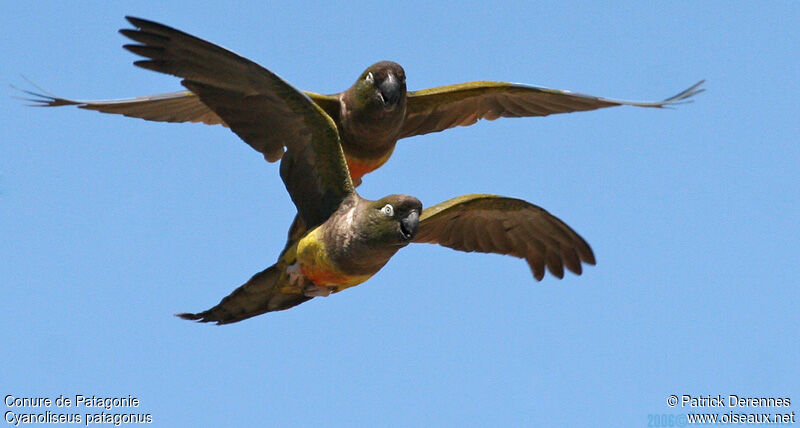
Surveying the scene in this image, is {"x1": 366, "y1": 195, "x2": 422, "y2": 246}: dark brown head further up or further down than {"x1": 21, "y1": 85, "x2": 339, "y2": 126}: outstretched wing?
further down

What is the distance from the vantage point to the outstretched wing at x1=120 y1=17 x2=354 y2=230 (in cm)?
1081

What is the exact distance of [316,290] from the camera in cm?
1195

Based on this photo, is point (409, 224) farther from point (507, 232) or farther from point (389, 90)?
point (507, 232)

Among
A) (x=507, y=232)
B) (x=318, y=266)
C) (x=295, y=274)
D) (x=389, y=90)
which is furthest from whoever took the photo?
(x=507, y=232)

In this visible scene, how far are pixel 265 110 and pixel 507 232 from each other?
3.47 meters

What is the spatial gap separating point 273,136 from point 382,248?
1.78m

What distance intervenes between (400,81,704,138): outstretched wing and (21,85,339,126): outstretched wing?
1.42m

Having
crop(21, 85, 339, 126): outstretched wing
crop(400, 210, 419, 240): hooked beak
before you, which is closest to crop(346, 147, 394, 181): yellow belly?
crop(21, 85, 339, 126): outstretched wing

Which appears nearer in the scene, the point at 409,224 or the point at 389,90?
the point at 409,224

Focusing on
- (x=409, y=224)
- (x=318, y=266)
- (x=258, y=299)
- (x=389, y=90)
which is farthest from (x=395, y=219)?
(x=389, y=90)

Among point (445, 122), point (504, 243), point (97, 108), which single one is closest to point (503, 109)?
point (445, 122)

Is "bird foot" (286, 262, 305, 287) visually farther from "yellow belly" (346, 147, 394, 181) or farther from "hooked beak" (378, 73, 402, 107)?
"hooked beak" (378, 73, 402, 107)

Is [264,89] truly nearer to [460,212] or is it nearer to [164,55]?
[164,55]

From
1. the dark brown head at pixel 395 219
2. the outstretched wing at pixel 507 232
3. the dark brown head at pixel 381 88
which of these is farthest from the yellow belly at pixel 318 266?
the dark brown head at pixel 381 88
